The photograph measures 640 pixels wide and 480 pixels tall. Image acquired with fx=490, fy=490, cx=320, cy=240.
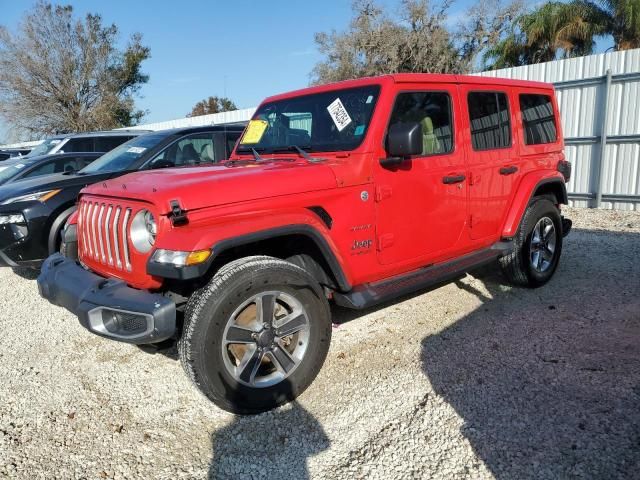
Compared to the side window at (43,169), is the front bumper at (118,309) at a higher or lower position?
lower

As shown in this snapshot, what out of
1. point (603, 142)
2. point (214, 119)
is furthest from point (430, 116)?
point (214, 119)

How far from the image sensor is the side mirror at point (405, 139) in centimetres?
322

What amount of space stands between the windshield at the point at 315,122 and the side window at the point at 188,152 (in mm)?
1854

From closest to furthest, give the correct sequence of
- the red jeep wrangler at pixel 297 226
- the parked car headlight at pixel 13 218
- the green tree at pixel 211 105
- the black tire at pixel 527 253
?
the red jeep wrangler at pixel 297 226, the black tire at pixel 527 253, the parked car headlight at pixel 13 218, the green tree at pixel 211 105

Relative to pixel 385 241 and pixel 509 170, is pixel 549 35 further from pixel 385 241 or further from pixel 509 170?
pixel 385 241

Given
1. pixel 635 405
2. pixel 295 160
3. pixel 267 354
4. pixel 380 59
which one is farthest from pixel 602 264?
pixel 380 59

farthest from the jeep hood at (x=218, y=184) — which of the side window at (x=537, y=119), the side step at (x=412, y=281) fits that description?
the side window at (x=537, y=119)

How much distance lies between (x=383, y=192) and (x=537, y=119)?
93.8 inches

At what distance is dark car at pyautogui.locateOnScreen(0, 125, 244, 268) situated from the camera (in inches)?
202

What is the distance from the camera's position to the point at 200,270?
8.62 ft

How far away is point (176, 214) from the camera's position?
2680mm

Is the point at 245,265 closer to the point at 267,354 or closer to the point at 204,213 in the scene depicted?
the point at 204,213

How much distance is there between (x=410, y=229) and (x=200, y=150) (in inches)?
149

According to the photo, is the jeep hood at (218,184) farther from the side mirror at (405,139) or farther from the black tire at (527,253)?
the black tire at (527,253)
